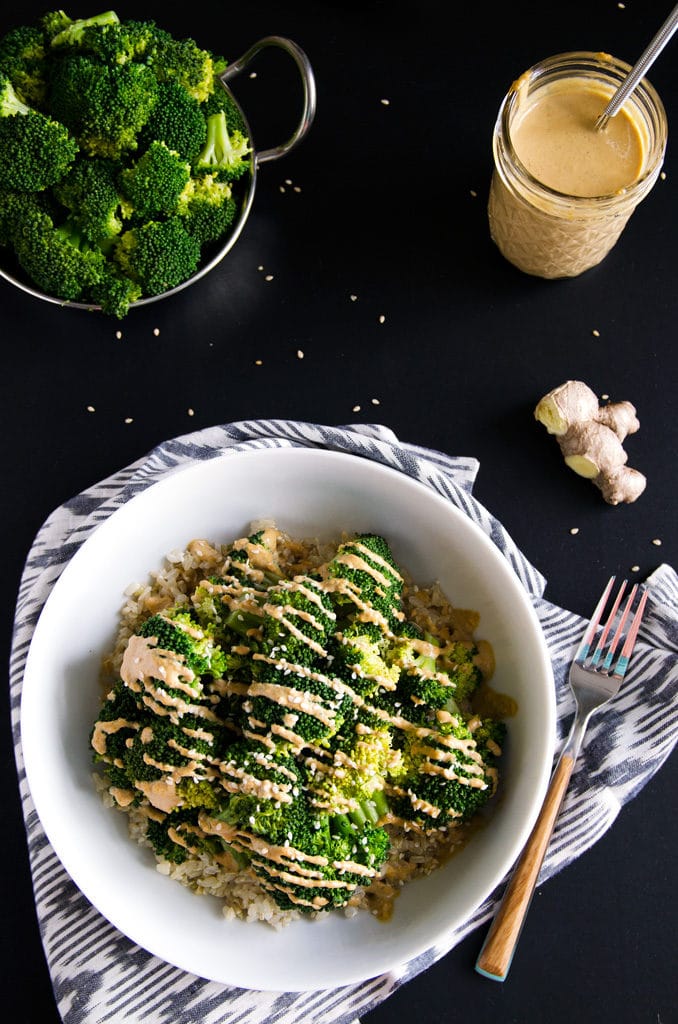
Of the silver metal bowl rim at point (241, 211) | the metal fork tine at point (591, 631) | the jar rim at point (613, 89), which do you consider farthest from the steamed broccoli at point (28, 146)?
the metal fork tine at point (591, 631)

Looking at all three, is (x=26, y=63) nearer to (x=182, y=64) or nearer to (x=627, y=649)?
(x=182, y=64)

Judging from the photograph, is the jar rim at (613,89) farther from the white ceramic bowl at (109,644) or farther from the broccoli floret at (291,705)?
the broccoli floret at (291,705)

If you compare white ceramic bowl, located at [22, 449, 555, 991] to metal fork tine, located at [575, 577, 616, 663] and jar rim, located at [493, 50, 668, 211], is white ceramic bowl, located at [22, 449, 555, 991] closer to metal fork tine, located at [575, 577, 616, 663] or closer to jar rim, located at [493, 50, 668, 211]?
metal fork tine, located at [575, 577, 616, 663]

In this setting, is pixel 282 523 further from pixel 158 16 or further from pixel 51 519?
pixel 158 16

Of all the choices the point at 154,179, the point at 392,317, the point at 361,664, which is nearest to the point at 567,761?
the point at 361,664

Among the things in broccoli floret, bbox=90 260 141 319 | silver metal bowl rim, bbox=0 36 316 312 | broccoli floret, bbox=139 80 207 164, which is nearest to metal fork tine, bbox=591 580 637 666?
silver metal bowl rim, bbox=0 36 316 312

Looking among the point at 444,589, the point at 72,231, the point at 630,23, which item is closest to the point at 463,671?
the point at 444,589

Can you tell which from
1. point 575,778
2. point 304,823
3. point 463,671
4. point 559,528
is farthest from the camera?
point 559,528
